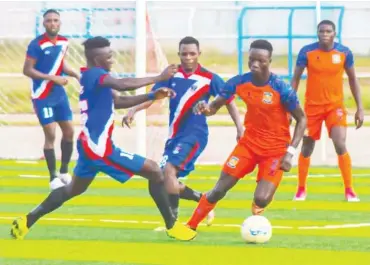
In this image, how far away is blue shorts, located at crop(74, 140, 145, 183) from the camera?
10547 millimetres

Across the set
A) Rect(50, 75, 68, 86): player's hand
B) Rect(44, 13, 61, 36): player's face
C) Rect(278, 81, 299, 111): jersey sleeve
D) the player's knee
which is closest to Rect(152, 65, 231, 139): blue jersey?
Rect(278, 81, 299, 111): jersey sleeve

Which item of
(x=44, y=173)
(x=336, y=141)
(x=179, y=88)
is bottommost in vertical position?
(x=44, y=173)

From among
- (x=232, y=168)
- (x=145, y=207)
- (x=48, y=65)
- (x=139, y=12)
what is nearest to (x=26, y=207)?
(x=145, y=207)

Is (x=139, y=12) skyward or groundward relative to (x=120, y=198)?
skyward

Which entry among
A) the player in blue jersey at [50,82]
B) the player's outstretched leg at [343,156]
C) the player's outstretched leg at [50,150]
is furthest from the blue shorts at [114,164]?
the player's outstretched leg at [50,150]

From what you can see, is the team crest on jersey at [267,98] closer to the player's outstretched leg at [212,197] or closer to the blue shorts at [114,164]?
the player's outstretched leg at [212,197]

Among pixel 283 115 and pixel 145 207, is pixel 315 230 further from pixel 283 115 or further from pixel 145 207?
pixel 145 207

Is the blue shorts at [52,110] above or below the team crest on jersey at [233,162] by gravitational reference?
below

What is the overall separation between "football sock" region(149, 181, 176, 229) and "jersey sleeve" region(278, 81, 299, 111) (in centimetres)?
134

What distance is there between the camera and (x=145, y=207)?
13961 mm

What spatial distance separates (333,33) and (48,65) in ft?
12.6

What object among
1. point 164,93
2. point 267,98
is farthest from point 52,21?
point 164,93

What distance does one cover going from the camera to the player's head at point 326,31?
548 inches

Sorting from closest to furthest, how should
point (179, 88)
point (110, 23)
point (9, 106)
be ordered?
point (179, 88)
point (110, 23)
point (9, 106)
